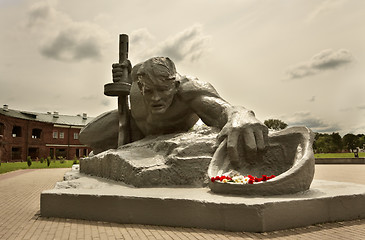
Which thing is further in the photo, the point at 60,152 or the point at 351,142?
the point at 351,142

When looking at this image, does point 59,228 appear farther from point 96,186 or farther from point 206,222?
point 206,222

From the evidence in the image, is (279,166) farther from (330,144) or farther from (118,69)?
(330,144)

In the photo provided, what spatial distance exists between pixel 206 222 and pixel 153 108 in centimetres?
238

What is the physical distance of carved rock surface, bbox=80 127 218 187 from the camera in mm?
3849

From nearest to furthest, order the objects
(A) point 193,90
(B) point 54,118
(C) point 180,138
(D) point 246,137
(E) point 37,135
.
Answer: (D) point 246,137 → (C) point 180,138 → (A) point 193,90 → (E) point 37,135 → (B) point 54,118

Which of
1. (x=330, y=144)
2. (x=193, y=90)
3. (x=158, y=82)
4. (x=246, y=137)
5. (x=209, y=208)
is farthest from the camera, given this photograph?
(x=330, y=144)

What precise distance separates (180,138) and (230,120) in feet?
3.14

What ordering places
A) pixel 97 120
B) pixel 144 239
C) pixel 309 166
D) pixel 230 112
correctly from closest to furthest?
pixel 144 239 → pixel 309 166 → pixel 230 112 → pixel 97 120

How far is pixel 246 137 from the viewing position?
358cm

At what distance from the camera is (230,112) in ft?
13.6

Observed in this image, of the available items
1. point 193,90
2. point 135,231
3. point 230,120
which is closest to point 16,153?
point 193,90

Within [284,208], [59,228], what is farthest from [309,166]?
[59,228]

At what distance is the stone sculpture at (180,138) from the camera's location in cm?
361

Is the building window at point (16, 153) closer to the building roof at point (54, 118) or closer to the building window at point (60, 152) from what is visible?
the building roof at point (54, 118)
